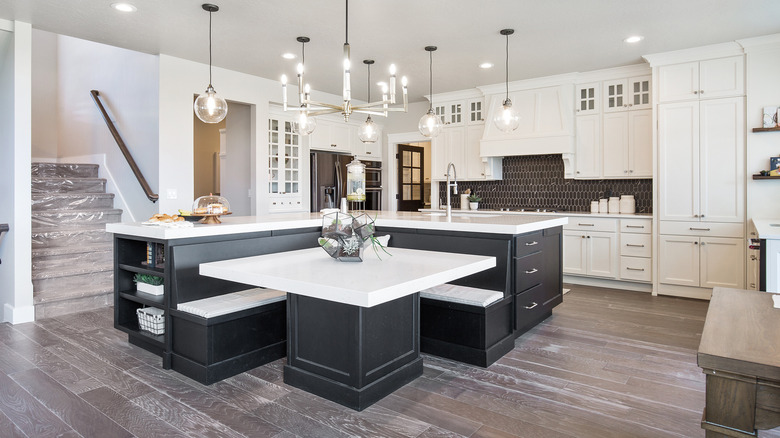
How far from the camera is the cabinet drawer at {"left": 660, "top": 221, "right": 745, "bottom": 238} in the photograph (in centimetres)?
483

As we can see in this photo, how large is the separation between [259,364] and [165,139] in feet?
10.7

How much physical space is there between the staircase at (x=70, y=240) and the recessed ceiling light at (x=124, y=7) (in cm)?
256

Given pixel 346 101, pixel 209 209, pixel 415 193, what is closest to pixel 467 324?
pixel 346 101

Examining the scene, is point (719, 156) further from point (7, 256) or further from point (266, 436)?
point (7, 256)

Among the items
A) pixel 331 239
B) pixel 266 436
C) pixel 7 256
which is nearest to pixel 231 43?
pixel 7 256

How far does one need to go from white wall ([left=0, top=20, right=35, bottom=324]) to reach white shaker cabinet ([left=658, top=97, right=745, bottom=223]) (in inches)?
252

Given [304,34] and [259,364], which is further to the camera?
[304,34]

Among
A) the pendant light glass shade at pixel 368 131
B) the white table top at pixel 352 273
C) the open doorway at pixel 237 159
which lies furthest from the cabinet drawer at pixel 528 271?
the open doorway at pixel 237 159

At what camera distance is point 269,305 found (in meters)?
3.10

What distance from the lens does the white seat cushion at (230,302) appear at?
2768 millimetres

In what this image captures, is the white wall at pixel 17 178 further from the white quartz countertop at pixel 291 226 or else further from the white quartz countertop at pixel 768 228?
the white quartz countertop at pixel 768 228

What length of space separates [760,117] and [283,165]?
18.3 feet

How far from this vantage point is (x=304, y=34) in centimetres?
452

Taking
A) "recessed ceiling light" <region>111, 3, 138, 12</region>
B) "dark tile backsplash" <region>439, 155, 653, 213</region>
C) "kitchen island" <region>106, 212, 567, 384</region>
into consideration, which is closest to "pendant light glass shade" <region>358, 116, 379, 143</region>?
"kitchen island" <region>106, 212, 567, 384</region>
